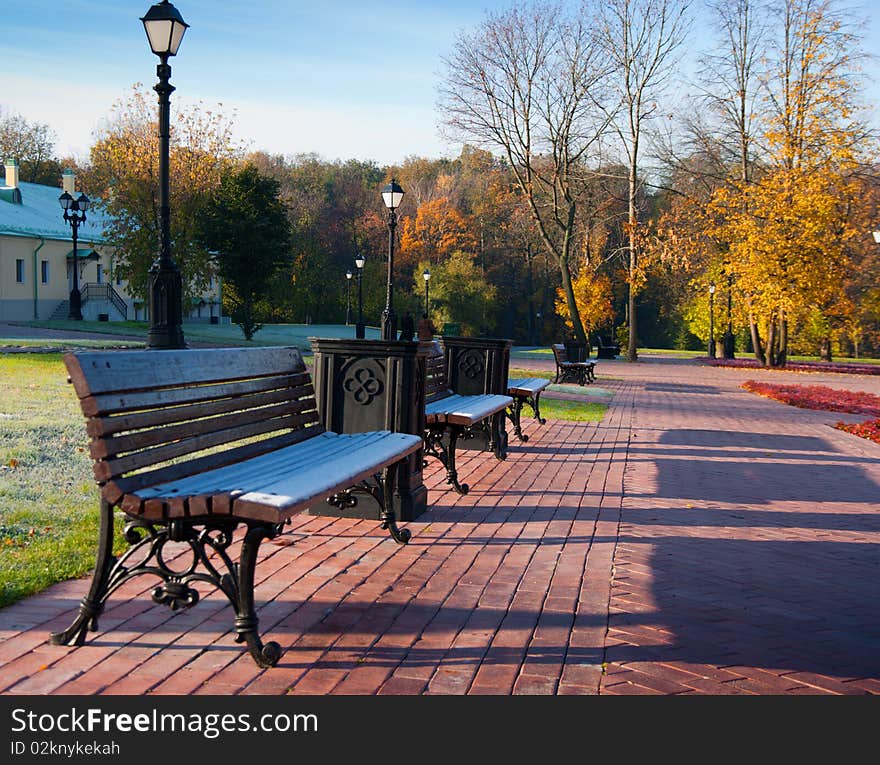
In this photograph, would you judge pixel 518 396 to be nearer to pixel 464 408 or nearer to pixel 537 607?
pixel 464 408

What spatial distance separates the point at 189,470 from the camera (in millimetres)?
3750

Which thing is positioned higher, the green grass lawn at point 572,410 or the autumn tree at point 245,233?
the autumn tree at point 245,233

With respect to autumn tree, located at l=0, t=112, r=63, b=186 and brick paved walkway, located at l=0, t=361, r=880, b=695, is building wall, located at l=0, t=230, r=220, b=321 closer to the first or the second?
autumn tree, located at l=0, t=112, r=63, b=186

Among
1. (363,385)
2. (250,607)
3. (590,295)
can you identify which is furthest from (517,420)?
(590,295)

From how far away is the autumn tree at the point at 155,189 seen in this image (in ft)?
110

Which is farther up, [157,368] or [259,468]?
[157,368]

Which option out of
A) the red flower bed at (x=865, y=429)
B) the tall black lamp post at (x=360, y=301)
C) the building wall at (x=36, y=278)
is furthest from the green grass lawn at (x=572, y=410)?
the building wall at (x=36, y=278)

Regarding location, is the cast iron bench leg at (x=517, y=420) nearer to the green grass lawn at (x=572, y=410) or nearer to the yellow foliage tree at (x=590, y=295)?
the green grass lawn at (x=572, y=410)

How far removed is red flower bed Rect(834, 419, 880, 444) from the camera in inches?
454

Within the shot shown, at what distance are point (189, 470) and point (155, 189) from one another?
32171 millimetres

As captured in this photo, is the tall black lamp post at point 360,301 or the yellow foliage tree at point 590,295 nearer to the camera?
the tall black lamp post at point 360,301
